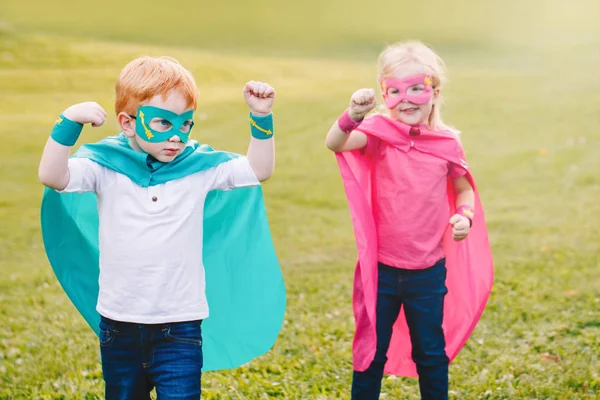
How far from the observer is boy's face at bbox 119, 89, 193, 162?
11.5 feet

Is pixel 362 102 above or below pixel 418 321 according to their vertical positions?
above

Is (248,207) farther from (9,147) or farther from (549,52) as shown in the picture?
(549,52)

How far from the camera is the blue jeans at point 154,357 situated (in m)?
3.55

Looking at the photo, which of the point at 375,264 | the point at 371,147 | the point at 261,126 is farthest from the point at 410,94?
the point at 261,126

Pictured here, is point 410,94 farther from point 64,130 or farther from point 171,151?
point 64,130

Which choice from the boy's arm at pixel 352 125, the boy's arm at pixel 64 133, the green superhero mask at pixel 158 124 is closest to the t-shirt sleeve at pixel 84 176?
the boy's arm at pixel 64 133

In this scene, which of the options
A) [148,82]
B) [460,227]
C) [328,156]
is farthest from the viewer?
[328,156]

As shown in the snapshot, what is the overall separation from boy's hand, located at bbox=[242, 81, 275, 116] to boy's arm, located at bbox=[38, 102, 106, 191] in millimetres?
610

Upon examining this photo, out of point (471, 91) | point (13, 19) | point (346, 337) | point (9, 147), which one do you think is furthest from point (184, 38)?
point (346, 337)

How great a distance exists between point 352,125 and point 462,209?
81 centimetres

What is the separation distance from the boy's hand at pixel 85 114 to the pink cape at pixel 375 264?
4.88 feet

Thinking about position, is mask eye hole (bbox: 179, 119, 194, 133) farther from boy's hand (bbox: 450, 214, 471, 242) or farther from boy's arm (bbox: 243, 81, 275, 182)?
boy's hand (bbox: 450, 214, 471, 242)

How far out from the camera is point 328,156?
14719 mm

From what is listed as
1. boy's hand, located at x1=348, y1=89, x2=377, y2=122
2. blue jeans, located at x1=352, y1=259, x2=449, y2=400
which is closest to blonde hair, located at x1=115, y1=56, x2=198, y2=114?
boy's hand, located at x1=348, y1=89, x2=377, y2=122
